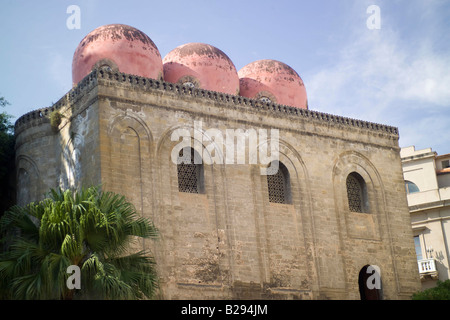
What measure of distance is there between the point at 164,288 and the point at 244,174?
415 centimetres

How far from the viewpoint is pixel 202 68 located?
23.3 meters

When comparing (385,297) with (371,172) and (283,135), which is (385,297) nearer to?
(371,172)

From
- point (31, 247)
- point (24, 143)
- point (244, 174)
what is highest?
point (24, 143)

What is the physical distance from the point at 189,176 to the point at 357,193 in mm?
5963

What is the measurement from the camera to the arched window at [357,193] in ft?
79.9

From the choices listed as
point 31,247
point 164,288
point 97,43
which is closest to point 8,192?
point 97,43

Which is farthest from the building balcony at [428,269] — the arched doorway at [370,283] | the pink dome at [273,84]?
the pink dome at [273,84]

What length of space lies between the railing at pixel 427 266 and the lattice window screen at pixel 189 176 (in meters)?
11.3

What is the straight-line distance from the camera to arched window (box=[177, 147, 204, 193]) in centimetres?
2103

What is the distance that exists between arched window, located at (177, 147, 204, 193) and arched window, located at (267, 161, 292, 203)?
7.33 feet

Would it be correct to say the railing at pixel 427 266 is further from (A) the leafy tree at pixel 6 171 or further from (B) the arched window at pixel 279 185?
(A) the leafy tree at pixel 6 171

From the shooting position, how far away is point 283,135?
2305 centimetres

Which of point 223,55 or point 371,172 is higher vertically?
point 223,55

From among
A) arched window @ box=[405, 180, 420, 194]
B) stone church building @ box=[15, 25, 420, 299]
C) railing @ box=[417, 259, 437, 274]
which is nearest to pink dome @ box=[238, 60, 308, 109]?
stone church building @ box=[15, 25, 420, 299]
